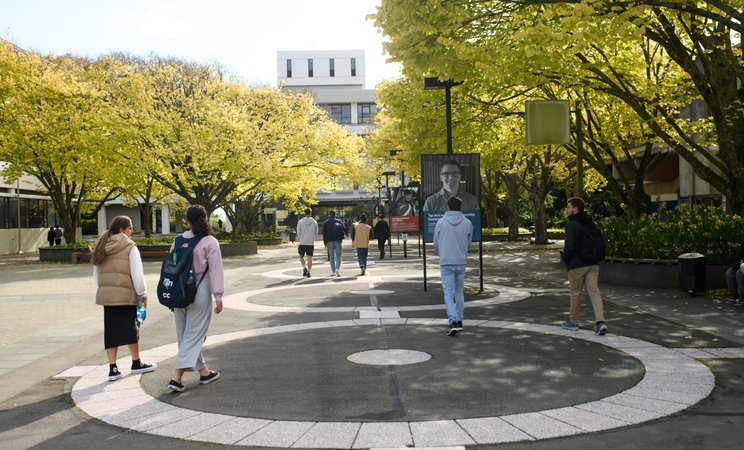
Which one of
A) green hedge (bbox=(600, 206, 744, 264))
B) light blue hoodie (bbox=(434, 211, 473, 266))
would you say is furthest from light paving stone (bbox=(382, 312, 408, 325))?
green hedge (bbox=(600, 206, 744, 264))

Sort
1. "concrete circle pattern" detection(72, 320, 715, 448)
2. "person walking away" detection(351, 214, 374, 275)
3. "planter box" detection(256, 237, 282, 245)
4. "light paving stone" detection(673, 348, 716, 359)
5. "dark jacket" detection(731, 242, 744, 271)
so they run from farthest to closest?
"planter box" detection(256, 237, 282, 245) → "person walking away" detection(351, 214, 374, 275) → "dark jacket" detection(731, 242, 744, 271) → "light paving stone" detection(673, 348, 716, 359) → "concrete circle pattern" detection(72, 320, 715, 448)

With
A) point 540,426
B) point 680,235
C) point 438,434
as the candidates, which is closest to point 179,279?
point 438,434

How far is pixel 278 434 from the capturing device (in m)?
4.89

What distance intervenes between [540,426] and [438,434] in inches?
29.4

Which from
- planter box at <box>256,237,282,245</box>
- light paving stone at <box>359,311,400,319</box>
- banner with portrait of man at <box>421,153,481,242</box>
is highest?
banner with portrait of man at <box>421,153,481,242</box>

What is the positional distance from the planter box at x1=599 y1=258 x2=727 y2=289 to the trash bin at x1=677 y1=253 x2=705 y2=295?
0.58 m

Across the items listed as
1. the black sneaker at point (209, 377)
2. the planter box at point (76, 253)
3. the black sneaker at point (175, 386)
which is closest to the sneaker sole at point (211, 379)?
the black sneaker at point (209, 377)

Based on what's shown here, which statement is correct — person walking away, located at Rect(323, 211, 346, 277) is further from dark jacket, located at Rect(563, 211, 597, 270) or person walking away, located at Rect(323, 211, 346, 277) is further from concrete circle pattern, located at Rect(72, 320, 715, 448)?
concrete circle pattern, located at Rect(72, 320, 715, 448)

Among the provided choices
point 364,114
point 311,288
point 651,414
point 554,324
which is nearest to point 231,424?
point 651,414

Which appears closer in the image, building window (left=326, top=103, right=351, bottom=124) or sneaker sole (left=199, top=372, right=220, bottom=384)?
sneaker sole (left=199, top=372, right=220, bottom=384)

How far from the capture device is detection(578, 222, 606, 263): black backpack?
9.05 metres

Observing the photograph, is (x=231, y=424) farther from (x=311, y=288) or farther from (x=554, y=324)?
(x=311, y=288)

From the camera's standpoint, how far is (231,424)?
5.17 m

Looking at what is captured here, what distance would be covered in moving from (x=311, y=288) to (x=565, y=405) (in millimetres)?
10659
